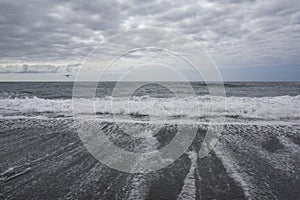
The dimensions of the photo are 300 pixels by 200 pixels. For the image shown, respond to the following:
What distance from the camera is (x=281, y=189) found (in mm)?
3650

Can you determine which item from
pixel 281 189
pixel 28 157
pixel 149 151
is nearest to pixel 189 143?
pixel 149 151

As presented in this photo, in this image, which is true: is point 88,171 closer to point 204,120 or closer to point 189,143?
point 189,143

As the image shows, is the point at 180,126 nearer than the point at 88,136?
No

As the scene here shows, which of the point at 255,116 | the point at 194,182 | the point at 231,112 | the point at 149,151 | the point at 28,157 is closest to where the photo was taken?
the point at 194,182

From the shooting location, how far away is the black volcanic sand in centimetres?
354

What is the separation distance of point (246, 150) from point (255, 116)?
5.22 metres

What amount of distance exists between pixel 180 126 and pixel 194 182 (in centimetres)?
464

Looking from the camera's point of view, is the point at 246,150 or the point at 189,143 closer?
the point at 246,150

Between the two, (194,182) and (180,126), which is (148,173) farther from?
(180,126)

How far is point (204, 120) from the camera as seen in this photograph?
31.5ft

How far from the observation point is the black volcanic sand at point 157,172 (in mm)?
3539

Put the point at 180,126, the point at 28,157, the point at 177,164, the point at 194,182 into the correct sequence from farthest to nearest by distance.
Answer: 1. the point at 180,126
2. the point at 28,157
3. the point at 177,164
4. the point at 194,182

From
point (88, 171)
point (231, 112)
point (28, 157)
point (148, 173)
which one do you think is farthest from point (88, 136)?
point (231, 112)

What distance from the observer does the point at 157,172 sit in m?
4.36
